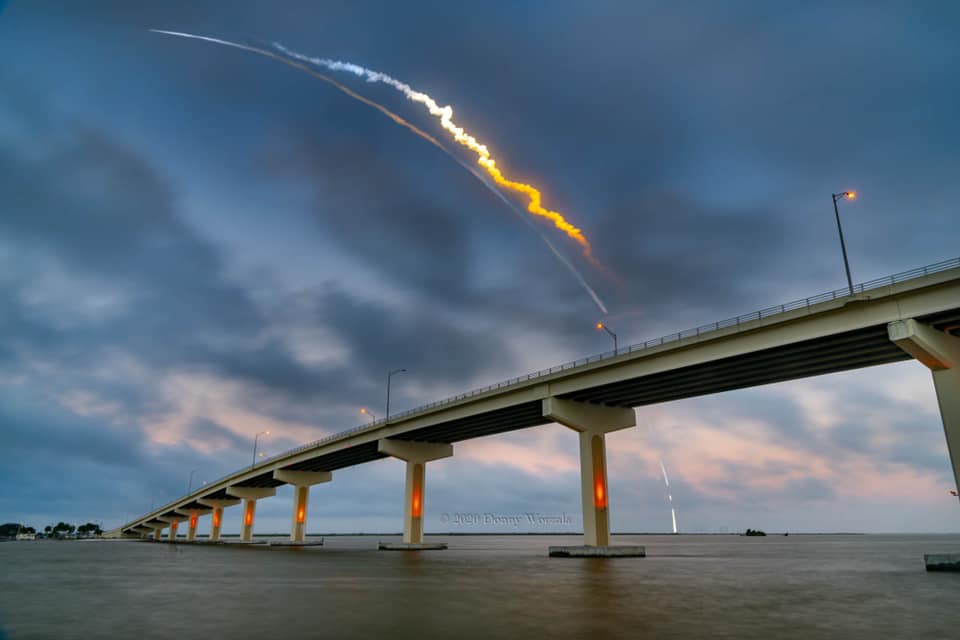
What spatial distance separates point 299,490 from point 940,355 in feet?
310

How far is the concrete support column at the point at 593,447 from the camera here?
1969 inches

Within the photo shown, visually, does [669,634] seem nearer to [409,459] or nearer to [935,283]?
[935,283]

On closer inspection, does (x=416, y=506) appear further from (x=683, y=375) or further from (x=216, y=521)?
(x=216, y=521)

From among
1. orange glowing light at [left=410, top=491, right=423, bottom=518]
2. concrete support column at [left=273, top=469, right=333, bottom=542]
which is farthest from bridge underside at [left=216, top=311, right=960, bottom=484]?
concrete support column at [left=273, top=469, right=333, bottom=542]

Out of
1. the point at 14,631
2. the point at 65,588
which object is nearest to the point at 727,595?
the point at 14,631

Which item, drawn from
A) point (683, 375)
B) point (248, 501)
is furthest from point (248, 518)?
point (683, 375)

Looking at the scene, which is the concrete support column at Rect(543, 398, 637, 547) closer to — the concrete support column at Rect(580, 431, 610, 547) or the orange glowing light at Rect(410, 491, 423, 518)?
the concrete support column at Rect(580, 431, 610, 547)

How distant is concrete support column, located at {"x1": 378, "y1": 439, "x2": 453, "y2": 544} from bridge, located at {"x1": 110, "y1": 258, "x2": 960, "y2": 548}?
139 millimetres

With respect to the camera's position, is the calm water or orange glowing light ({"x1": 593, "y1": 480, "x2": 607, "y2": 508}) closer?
the calm water

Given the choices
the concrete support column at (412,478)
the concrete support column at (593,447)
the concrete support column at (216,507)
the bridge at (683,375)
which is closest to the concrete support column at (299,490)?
the bridge at (683,375)

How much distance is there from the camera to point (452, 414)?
2574 inches

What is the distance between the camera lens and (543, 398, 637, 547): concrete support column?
164ft

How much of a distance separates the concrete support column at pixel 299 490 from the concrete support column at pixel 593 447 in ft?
210

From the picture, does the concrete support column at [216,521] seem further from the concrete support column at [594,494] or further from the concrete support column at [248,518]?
the concrete support column at [594,494]
